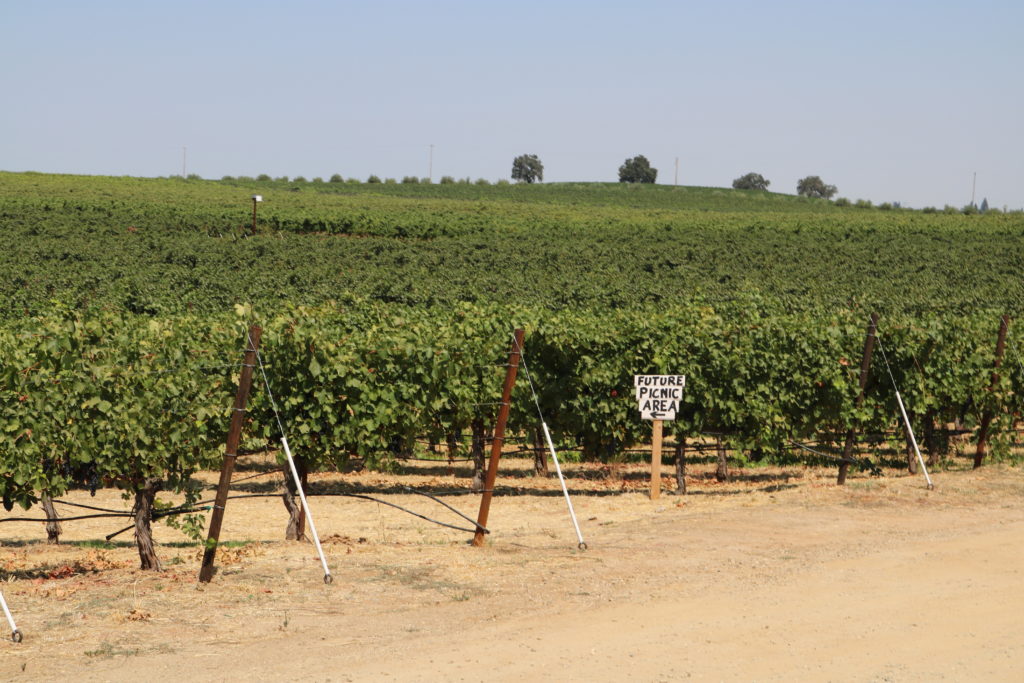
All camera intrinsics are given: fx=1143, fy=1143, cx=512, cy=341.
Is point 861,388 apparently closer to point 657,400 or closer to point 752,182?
point 657,400

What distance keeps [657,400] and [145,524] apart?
7.52 m

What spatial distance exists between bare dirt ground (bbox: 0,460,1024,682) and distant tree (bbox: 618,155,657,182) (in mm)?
131482

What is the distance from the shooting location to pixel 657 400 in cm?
1559

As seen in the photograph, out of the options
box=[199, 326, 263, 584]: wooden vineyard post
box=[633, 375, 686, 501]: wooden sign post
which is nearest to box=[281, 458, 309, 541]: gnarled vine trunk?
box=[199, 326, 263, 584]: wooden vineyard post

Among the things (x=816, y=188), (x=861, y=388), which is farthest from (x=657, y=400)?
(x=816, y=188)

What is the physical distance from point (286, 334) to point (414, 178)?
104 m

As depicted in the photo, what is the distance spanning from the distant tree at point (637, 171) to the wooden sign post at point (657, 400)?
427 ft

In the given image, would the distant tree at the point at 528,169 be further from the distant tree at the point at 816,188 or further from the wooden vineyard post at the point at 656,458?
the wooden vineyard post at the point at 656,458

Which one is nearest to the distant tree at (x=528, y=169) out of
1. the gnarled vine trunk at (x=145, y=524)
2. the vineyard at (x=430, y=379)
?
the vineyard at (x=430, y=379)

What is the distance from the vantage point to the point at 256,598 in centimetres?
916

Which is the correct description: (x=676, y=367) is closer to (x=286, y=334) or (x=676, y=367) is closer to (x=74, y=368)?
(x=286, y=334)

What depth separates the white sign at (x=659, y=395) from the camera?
50.9 ft

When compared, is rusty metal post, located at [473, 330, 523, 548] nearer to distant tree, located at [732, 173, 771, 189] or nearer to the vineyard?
the vineyard

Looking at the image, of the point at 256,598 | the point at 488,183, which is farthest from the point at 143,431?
the point at 488,183
